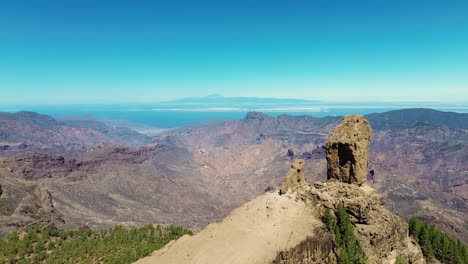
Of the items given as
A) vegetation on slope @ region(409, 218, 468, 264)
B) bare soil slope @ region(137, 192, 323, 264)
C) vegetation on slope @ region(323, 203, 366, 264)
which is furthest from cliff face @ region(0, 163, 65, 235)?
vegetation on slope @ region(409, 218, 468, 264)

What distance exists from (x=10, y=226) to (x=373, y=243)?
111108mm

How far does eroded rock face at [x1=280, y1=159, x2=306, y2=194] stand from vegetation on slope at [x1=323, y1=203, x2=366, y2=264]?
9273mm

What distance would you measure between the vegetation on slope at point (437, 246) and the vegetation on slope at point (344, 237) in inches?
764

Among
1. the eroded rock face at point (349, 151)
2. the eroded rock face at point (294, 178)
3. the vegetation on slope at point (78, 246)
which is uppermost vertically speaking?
the eroded rock face at point (349, 151)

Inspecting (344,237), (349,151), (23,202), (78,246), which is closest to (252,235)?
(344,237)

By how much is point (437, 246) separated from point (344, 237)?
2464 cm

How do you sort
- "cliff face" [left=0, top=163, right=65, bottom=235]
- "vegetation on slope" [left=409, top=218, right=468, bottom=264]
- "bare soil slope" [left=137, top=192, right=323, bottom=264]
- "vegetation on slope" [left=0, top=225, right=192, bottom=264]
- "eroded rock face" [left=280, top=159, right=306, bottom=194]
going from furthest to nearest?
"cliff face" [left=0, top=163, right=65, bottom=235], "vegetation on slope" [left=0, top=225, right=192, bottom=264], "vegetation on slope" [left=409, top=218, right=468, bottom=264], "eroded rock face" [left=280, top=159, right=306, bottom=194], "bare soil slope" [left=137, top=192, right=323, bottom=264]

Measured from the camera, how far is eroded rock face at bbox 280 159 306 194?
68.2m

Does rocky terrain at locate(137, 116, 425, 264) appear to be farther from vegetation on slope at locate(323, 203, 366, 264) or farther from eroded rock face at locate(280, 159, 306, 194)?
vegetation on slope at locate(323, 203, 366, 264)

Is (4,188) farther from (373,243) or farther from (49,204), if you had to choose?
(373,243)

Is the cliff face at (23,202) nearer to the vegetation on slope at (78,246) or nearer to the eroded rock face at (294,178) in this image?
the vegetation on slope at (78,246)

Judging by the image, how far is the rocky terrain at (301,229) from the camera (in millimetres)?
51875

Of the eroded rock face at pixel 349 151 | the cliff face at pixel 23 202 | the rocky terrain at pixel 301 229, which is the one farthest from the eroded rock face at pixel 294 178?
the cliff face at pixel 23 202

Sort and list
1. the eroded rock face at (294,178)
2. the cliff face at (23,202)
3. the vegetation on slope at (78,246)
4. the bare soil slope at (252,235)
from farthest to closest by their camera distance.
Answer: the cliff face at (23,202) < the vegetation on slope at (78,246) < the eroded rock face at (294,178) < the bare soil slope at (252,235)
